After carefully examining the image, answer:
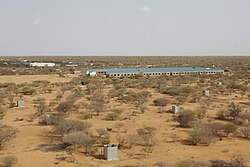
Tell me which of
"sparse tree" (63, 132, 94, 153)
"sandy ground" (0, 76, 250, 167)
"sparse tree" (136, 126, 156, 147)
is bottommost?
"sandy ground" (0, 76, 250, 167)

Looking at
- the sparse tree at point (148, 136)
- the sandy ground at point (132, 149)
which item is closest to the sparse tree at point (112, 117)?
the sandy ground at point (132, 149)

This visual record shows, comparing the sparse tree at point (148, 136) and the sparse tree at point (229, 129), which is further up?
the sparse tree at point (229, 129)

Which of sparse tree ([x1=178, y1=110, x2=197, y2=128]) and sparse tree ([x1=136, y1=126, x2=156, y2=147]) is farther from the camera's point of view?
sparse tree ([x1=178, y1=110, x2=197, y2=128])

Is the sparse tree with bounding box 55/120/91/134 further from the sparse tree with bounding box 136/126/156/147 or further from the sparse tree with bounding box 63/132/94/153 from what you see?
the sparse tree with bounding box 136/126/156/147

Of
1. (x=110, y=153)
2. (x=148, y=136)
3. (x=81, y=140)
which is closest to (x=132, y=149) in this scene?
(x=148, y=136)

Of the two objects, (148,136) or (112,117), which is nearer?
(148,136)

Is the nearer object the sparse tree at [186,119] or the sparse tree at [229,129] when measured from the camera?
the sparse tree at [229,129]

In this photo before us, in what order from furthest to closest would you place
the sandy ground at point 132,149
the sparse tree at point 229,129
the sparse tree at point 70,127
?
the sparse tree at point 229,129 → the sparse tree at point 70,127 → the sandy ground at point 132,149

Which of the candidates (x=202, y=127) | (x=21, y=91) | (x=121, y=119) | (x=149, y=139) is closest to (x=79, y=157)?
(x=149, y=139)

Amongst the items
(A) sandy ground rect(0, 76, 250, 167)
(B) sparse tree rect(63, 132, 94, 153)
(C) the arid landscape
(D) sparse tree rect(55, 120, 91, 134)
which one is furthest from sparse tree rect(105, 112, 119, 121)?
(B) sparse tree rect(63, 132, 94, 153)

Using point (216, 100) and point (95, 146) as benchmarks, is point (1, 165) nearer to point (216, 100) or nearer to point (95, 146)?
point (95, 146)

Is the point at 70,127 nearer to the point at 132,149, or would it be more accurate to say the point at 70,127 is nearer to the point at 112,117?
A: the point at 132,149

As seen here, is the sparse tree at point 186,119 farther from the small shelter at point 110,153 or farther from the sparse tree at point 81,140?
the small shelter at point 110,153

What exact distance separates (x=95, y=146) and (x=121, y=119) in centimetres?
892
